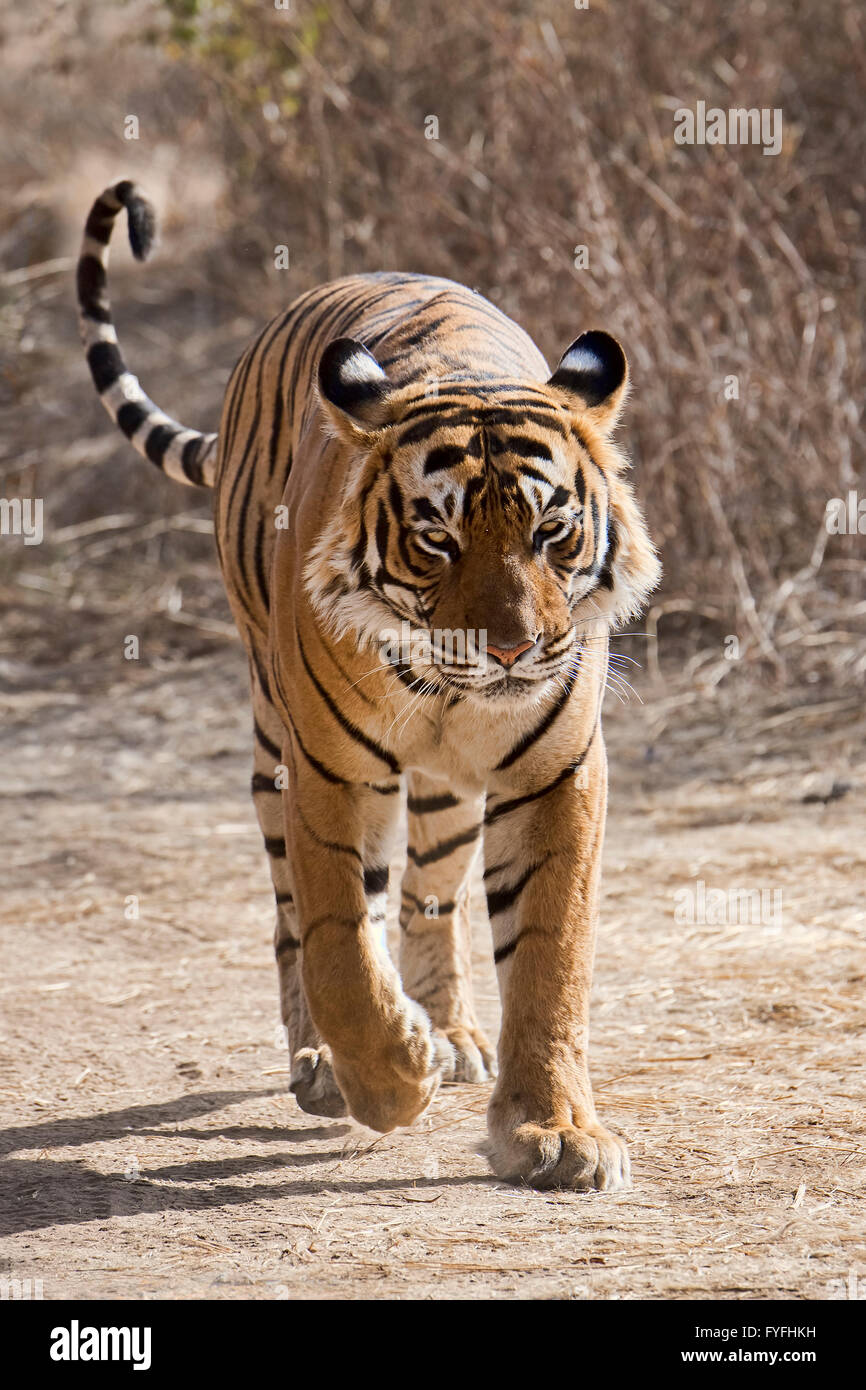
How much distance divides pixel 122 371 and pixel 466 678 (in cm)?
243

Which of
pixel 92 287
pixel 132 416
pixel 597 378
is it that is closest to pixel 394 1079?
pixel 597 378

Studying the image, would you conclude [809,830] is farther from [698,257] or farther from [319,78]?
[319,78]

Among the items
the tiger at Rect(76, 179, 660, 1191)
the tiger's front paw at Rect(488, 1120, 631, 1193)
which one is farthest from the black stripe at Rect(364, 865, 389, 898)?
the tiger's front paw at Rect(488, 1120, 631, 1193)

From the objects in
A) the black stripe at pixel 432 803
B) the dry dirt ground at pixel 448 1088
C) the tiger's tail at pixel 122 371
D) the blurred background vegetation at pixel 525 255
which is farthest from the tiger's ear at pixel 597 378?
the blurred background vegetation at pixel 525 255

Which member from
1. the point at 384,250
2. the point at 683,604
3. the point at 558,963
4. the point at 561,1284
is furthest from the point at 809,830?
the point at 384,250

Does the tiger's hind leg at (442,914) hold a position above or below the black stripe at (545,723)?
below

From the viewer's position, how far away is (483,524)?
294cm

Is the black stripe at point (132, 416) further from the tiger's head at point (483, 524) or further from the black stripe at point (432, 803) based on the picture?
the tiger's head at point (483, 524)

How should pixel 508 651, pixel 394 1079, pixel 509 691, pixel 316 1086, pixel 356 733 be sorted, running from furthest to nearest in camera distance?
pixel 316 1086
pixel 356 733
pixel 394 1079
pixel 509 691
pixel 508 651

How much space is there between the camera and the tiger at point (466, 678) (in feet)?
9.75

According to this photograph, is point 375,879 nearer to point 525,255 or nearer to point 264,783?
point 264,783

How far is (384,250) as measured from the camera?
360 inches

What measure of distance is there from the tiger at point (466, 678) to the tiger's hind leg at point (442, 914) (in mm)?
542

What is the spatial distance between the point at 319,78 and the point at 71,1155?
21.6ft
